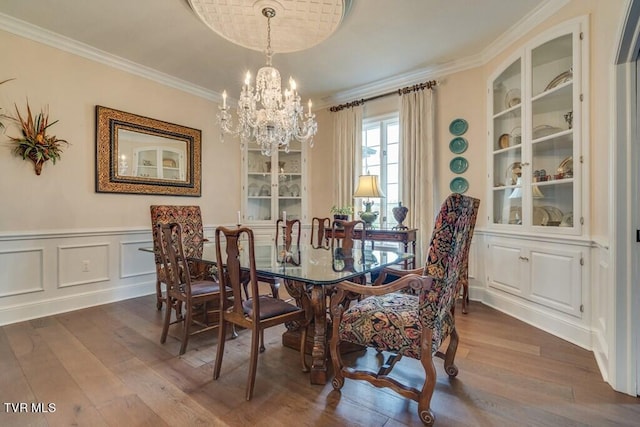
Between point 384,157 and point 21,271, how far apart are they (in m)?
4.27

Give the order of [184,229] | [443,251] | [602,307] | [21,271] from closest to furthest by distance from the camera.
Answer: [443,251] → [602,307] → [21,271] → [184,229]

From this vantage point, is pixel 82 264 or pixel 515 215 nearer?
pixel 515 215

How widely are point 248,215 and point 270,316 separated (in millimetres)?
3300

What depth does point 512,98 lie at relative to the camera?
3160 mm

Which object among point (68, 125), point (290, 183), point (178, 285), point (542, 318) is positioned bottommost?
point (542, 318)

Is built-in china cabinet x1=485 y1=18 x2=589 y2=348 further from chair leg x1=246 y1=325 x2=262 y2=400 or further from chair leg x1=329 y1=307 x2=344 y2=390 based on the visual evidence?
chair leg x1=246 y1=325 x2=262 y2=400

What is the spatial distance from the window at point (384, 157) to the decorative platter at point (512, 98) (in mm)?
1291

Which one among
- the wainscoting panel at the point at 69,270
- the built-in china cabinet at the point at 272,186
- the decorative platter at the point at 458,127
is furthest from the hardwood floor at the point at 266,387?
the built-in china cabinet at the point at 272,186

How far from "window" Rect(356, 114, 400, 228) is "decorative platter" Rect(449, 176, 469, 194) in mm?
695

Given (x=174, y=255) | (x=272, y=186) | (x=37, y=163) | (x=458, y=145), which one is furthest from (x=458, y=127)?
(x=37, y=163)

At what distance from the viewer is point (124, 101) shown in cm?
363

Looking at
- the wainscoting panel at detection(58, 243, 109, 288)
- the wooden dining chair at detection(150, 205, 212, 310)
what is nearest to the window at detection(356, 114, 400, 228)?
the wooden dining chair at detection(150, 205, 212, 310)

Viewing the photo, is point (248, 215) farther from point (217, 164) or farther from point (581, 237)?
point (581, 237)

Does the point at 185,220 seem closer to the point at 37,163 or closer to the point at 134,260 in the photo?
the point at 134,260
